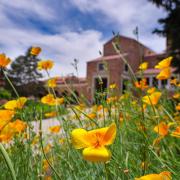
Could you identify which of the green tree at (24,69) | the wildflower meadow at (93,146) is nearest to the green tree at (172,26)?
the wildflower meadow at (93,146)

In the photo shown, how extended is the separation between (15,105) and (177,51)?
46.4ft

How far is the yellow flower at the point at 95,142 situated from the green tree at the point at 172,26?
1396cm

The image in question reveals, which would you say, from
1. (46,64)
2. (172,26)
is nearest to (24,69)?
(172,26)

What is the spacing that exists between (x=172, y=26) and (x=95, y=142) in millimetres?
14450

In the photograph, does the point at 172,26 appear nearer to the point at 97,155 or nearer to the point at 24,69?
the point at 97,155

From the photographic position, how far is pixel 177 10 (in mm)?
14047

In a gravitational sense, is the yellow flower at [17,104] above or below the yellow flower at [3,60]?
below

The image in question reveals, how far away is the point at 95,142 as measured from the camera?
522 millimetres

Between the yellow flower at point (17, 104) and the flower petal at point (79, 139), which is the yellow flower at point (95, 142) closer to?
the flower petal at point (79, 139)

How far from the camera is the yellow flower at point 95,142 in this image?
1.49 ft

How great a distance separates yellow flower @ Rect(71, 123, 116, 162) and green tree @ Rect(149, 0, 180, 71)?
13957 mm

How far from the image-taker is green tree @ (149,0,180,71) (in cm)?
1388

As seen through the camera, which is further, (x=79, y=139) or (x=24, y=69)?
(x=24, y=69)

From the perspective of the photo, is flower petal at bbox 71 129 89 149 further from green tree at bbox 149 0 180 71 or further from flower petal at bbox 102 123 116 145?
green tree at bbox 149 0 180 71
